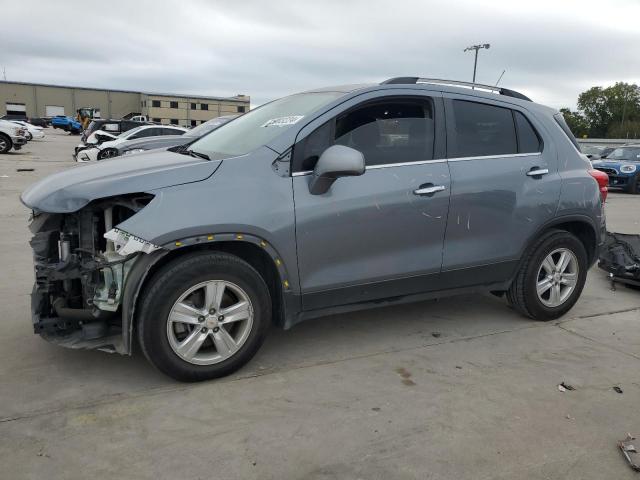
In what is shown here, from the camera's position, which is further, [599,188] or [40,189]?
[599,188]

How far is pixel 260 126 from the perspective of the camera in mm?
4016

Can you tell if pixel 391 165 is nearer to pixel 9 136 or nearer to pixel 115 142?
pixel 115 142

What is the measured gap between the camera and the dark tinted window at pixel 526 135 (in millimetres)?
4407

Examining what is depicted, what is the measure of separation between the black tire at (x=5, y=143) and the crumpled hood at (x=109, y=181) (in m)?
21.9

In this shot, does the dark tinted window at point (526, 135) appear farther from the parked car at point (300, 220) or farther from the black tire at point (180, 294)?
the black tire at point (180, 294)

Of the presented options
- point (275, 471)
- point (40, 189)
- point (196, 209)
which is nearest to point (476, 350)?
point (275, 471)

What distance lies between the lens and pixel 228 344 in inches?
134

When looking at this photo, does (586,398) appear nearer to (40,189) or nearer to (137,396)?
(137,396)

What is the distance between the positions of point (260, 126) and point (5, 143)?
22462 millimetres

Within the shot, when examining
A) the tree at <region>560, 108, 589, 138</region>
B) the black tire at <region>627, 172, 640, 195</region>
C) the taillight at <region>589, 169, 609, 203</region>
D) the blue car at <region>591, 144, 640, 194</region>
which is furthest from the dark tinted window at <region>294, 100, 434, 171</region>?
the tree at <region>560, 108, 589, 138</region>

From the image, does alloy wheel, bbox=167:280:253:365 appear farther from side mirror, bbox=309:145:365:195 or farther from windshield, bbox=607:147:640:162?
windshield, bbox=607:147:640:162

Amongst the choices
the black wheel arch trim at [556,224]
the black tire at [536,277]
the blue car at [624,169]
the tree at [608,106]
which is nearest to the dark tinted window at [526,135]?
the black wheel arch trim at [556,224]

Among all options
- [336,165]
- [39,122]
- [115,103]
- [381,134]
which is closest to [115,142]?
[381,134]

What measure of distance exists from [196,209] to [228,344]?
86 cm
